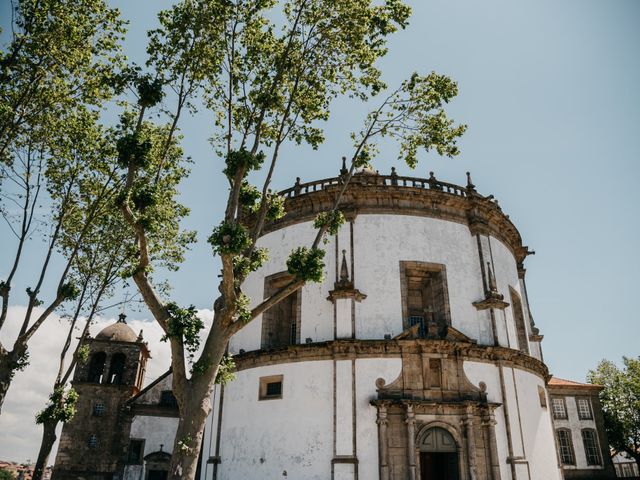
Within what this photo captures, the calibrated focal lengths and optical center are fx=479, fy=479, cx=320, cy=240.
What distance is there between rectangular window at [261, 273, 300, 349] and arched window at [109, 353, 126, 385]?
56.4 feet

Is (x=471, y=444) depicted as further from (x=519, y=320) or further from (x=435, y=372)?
(x=519, y=320)

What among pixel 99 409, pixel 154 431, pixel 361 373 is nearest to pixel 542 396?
pixel 361 373

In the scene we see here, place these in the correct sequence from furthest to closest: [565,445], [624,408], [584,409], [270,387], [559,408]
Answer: [624,408] < [584,409] < [559,408] < [565,445] < [270,387]

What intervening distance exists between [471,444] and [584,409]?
25.7 m

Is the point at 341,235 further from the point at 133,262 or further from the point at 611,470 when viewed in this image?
the point at 611,470

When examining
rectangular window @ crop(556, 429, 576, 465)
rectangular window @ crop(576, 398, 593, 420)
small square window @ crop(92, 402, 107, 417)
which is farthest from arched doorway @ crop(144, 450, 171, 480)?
rectangular window @ crop(576, 398, 593, 420)

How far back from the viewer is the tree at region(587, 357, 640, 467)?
131 ft

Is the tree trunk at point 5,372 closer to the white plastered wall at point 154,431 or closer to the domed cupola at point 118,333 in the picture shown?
the white plastered wall at point 154,431

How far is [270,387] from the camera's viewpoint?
740 inches

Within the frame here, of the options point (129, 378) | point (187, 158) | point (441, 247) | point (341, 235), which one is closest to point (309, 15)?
point (187, 158)

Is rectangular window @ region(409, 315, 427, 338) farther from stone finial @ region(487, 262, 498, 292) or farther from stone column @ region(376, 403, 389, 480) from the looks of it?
stone column @ region(376, 403, 389, 480)

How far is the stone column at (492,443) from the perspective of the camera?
16562 mm

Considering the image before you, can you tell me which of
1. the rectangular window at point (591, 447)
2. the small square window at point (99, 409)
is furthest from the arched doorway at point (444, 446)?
the rectangular window at point (591, 447)

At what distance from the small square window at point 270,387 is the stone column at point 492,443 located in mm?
7603
